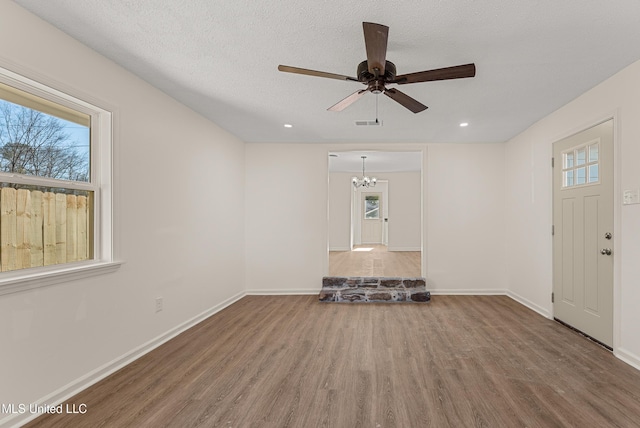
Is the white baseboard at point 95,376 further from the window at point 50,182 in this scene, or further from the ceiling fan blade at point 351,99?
the ceiling fan blade at point 351,99

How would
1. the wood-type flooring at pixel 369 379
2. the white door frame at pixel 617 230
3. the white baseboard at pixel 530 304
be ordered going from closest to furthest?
the wood-type flooring at pixel 369 379 < the white door frame at pixel 617 230 < the white baseboard at pixel 530 304

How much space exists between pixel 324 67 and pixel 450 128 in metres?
2.41

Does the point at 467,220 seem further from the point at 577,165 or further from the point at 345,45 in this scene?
the point at 345,45

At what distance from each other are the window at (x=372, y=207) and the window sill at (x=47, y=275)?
865 centimetres

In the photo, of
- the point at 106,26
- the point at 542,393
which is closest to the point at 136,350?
the point at 106,26

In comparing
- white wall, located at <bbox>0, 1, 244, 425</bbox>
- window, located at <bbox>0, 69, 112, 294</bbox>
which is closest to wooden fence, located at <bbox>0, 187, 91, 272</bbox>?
A: window, located at <bbox>0, 69, 112, 294</bbox>

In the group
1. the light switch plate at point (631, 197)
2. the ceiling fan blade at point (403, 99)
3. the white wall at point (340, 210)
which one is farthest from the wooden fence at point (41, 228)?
the white wall at point (340, 210)

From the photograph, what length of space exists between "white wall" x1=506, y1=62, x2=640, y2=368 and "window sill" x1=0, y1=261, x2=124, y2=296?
4298 millimetres

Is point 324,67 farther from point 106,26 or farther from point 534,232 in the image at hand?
point 534,232

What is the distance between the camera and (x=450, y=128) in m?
4.17

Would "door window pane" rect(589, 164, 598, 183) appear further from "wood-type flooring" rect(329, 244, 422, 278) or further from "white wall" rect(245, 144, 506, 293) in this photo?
"wood-type flooring" rect(329, 244, 422, 278)

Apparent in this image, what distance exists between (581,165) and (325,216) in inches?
129

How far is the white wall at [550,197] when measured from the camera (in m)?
2.53

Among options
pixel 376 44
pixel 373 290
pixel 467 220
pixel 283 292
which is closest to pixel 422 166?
pixel 467 220
